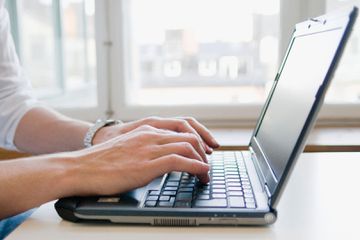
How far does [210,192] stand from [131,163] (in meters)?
0.12

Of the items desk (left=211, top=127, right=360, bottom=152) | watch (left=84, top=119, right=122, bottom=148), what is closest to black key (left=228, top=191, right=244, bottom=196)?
watch (left=84, top=119, right=122, bottom=148)

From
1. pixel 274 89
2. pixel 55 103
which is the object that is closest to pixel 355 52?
pixel 274 89

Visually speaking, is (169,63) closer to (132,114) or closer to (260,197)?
(132,114)

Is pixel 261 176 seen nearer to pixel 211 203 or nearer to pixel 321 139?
pixel 211 203

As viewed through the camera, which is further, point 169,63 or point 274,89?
point 169,63

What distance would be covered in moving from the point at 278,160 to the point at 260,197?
2.2 inches

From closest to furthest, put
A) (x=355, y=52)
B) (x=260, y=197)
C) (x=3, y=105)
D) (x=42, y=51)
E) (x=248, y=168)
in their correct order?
(x=260, y=197)
(x=248, y=168)
(x=3, y=105)
(x=355, y=52)
(x=42, y=51)

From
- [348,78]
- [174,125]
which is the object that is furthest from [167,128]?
[348,78]

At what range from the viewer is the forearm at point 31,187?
22.5 inches

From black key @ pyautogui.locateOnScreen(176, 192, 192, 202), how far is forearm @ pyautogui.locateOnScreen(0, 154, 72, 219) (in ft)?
0.48

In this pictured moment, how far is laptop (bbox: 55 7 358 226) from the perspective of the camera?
0.50 metres

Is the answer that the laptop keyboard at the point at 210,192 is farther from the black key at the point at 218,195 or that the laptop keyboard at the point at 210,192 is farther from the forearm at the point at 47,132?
the forearm at the point at 47,132

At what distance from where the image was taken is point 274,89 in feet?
2.94

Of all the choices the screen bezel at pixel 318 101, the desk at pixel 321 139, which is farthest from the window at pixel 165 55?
the screen bezel at pixel 318 101
